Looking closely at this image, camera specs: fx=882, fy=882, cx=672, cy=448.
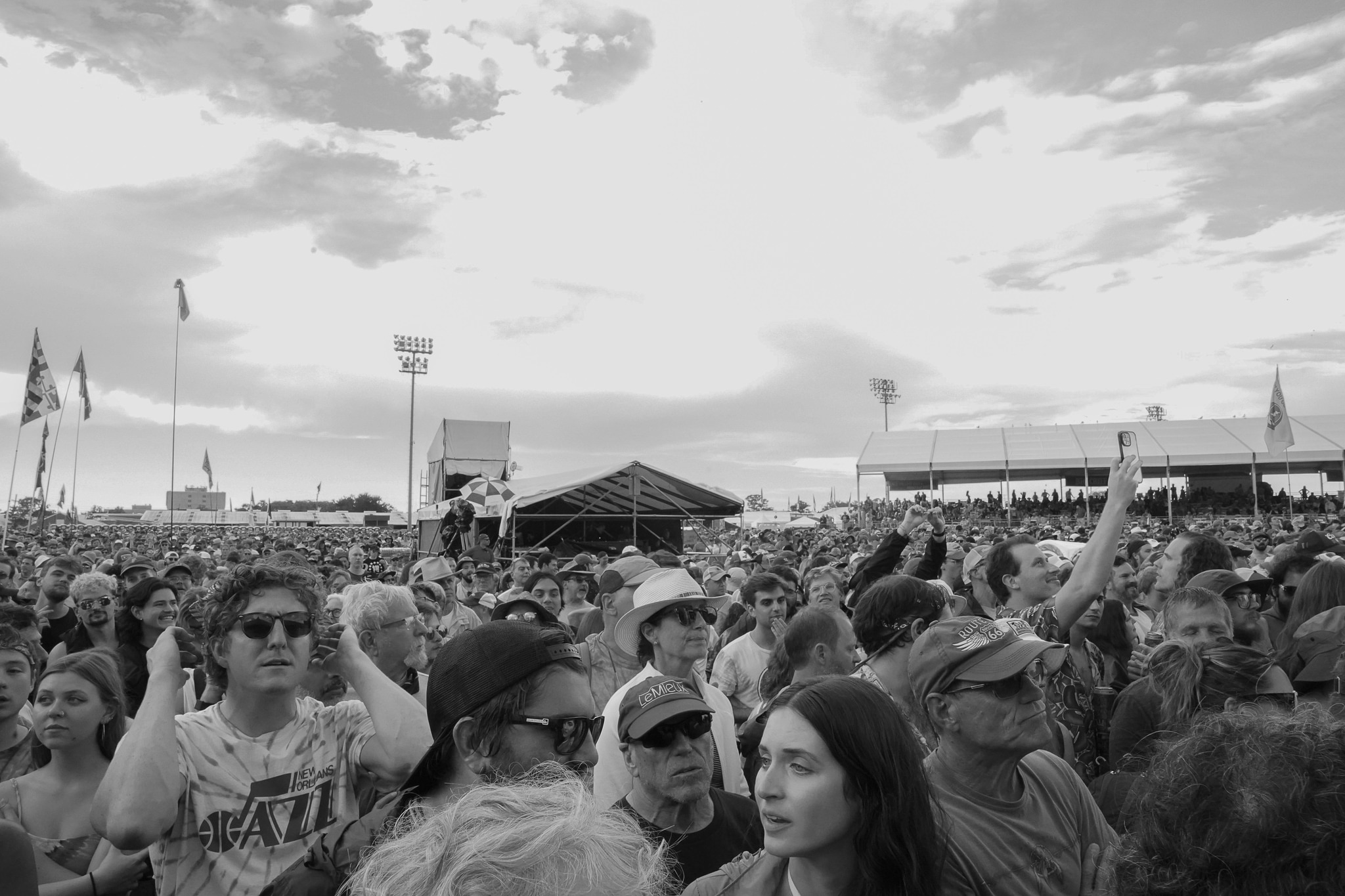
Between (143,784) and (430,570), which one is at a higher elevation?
(430,570)

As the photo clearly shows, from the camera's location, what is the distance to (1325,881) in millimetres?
1042

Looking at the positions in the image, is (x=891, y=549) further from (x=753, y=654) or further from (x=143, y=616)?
(x=143, y=616)

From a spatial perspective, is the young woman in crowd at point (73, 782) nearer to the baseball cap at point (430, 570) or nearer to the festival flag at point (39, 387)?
the baseball cap at point (430, 570)

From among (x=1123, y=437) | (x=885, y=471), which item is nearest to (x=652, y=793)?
(x=1123, y=437)

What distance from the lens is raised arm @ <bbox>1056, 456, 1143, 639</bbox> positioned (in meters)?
3.67

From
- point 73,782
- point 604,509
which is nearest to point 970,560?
point 73,782

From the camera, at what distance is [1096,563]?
145 inches

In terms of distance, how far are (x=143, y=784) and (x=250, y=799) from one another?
0.30 m

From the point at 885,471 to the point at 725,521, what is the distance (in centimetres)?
1275

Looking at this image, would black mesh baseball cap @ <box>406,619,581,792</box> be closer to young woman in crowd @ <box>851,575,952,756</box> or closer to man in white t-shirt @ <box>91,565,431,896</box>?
man in white t-shirt @ <box>91,565,431,896</box>

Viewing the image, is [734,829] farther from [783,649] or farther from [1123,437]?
[1123,437]

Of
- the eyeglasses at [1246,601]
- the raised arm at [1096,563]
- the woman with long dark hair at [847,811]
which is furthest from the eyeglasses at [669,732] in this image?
the eyeglasses at [1246,601]

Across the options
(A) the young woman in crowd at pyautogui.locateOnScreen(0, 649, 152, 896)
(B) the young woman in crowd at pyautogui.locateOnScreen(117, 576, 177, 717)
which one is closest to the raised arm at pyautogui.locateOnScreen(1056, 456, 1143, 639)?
(A) the young woman in crowd at pyautogui.locateOnScreen(0, 649, 152, 896)

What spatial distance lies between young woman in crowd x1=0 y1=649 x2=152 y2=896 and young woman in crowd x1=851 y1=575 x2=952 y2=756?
2.67m
